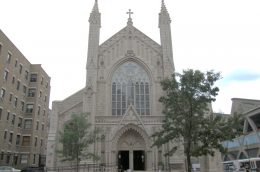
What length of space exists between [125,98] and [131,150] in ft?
23.3

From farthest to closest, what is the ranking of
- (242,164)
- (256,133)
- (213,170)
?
(256,133) < (242,164) < (213,170)

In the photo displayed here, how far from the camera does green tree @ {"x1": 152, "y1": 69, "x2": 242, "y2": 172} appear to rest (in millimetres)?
21609

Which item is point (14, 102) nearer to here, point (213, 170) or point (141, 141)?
point (141, 141)

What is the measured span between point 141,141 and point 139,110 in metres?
4.30

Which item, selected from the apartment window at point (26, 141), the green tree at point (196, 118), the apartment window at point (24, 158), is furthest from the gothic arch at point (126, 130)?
the apartment window at point (26, 141)

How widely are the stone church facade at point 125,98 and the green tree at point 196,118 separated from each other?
1191 centimetres

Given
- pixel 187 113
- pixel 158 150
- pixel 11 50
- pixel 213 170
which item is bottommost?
pixel 213 170

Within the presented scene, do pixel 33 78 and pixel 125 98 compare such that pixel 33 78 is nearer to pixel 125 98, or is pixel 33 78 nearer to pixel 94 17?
pixel 94 17

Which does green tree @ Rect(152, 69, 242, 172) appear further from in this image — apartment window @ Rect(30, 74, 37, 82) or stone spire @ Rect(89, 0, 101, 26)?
apartment window @ Rect(30, 74, 37, 82)

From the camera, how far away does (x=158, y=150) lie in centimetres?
3472

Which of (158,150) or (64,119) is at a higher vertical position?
(64,119)

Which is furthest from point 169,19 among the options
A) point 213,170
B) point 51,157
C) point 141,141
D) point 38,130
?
point 38,130

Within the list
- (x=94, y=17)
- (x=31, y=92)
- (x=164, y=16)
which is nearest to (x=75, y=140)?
(x=94, y=17)

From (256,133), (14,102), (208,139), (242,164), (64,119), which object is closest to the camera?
(208,139)
